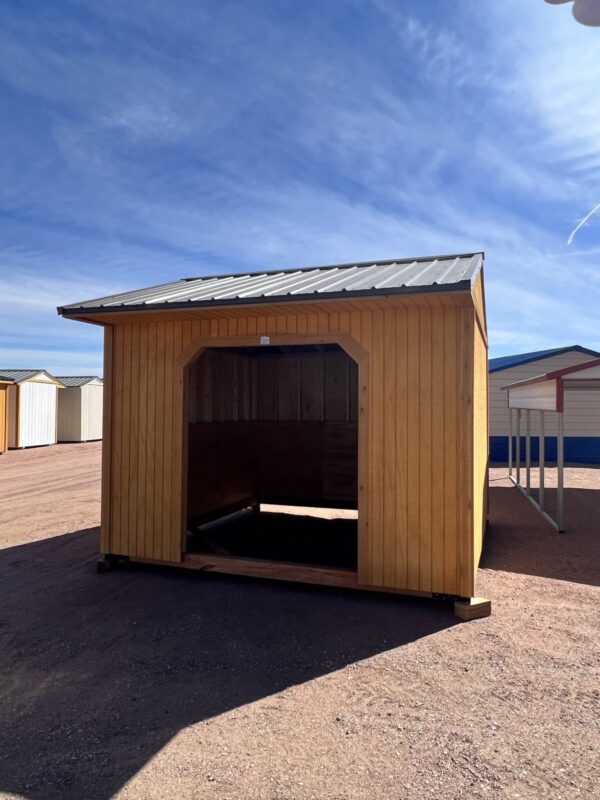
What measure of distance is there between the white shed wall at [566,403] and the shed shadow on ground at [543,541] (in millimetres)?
6831

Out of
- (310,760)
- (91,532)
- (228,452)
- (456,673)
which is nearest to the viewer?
(310,760)

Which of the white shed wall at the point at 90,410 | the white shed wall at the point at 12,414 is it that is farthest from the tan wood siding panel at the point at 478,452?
the white shed wall at the point at 90,410

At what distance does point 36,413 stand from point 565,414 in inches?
828

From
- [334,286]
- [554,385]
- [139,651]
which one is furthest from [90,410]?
[139,651]

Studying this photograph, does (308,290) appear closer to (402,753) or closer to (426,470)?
(426,470)

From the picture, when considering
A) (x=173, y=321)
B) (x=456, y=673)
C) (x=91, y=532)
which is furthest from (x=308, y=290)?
(x=91, y=532)

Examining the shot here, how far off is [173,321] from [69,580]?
9.73ft

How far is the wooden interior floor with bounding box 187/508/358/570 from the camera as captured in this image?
633cm

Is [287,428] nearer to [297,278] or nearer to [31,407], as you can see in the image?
[297,278]

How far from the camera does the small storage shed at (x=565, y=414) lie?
56.5ft

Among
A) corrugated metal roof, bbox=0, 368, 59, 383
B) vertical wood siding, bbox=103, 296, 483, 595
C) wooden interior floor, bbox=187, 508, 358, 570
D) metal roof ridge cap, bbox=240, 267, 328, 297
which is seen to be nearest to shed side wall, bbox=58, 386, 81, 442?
corrugated metal roof, bbox=0, 368, 59, 383

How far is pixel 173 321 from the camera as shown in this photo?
5.52m

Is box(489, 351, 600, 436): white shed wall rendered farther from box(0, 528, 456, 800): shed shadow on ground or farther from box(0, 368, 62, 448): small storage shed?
box(0, 368, 62, 448): small storage shed

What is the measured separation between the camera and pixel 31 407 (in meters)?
Result: 21.6
